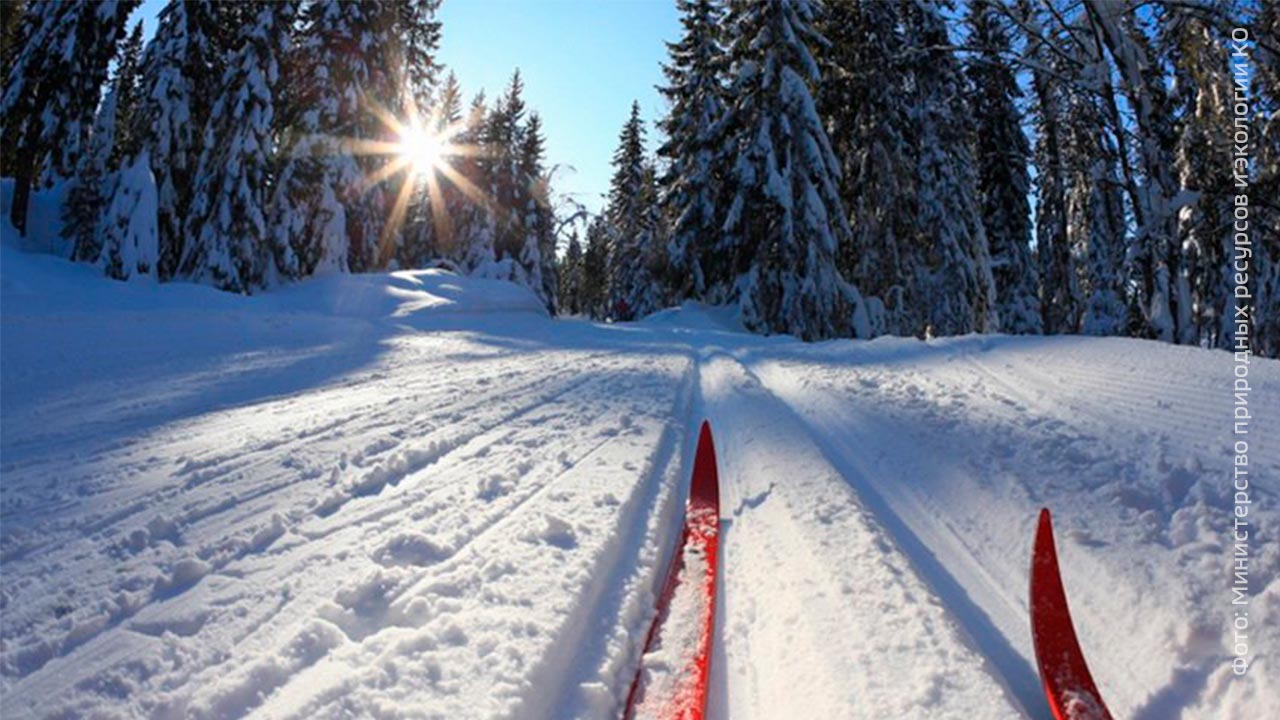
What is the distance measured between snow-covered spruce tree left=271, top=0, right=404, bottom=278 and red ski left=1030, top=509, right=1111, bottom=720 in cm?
1589

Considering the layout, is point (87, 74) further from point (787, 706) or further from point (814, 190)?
point (787, 706)

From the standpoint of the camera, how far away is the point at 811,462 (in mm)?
3316

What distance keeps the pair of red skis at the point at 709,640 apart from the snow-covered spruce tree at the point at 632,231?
22947 millimetres

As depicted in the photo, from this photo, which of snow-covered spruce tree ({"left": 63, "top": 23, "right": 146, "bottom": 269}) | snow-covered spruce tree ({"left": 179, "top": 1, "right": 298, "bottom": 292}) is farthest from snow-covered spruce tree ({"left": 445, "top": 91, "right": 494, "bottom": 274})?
snow-covered spruce tree ({"left": 179, "top": 1, "right": 298, "bottom": 292})

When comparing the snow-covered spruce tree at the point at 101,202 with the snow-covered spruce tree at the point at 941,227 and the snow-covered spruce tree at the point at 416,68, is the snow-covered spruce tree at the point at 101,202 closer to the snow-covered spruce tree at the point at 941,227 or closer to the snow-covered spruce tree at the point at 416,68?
the snow-covered spruce tree at the point at 416,68

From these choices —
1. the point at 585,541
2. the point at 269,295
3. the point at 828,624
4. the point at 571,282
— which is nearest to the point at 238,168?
the point at 269,295

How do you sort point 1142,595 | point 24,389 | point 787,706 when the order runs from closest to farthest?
point 787,706 < point 1142,595 < point 24,389

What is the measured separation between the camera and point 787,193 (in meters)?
15.3

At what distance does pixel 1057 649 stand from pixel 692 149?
1869 cm

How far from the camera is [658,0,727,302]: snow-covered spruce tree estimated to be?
18.4 metres

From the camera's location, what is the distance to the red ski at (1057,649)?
1541mm

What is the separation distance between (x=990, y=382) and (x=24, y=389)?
681 centimetres

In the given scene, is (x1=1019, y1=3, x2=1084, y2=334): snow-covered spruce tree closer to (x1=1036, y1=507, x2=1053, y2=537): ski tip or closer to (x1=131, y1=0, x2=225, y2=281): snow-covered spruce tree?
(x1=1036, y1=507, x2=1053, y2=537): ski tip

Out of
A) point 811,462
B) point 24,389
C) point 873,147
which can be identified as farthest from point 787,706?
point 873,147
